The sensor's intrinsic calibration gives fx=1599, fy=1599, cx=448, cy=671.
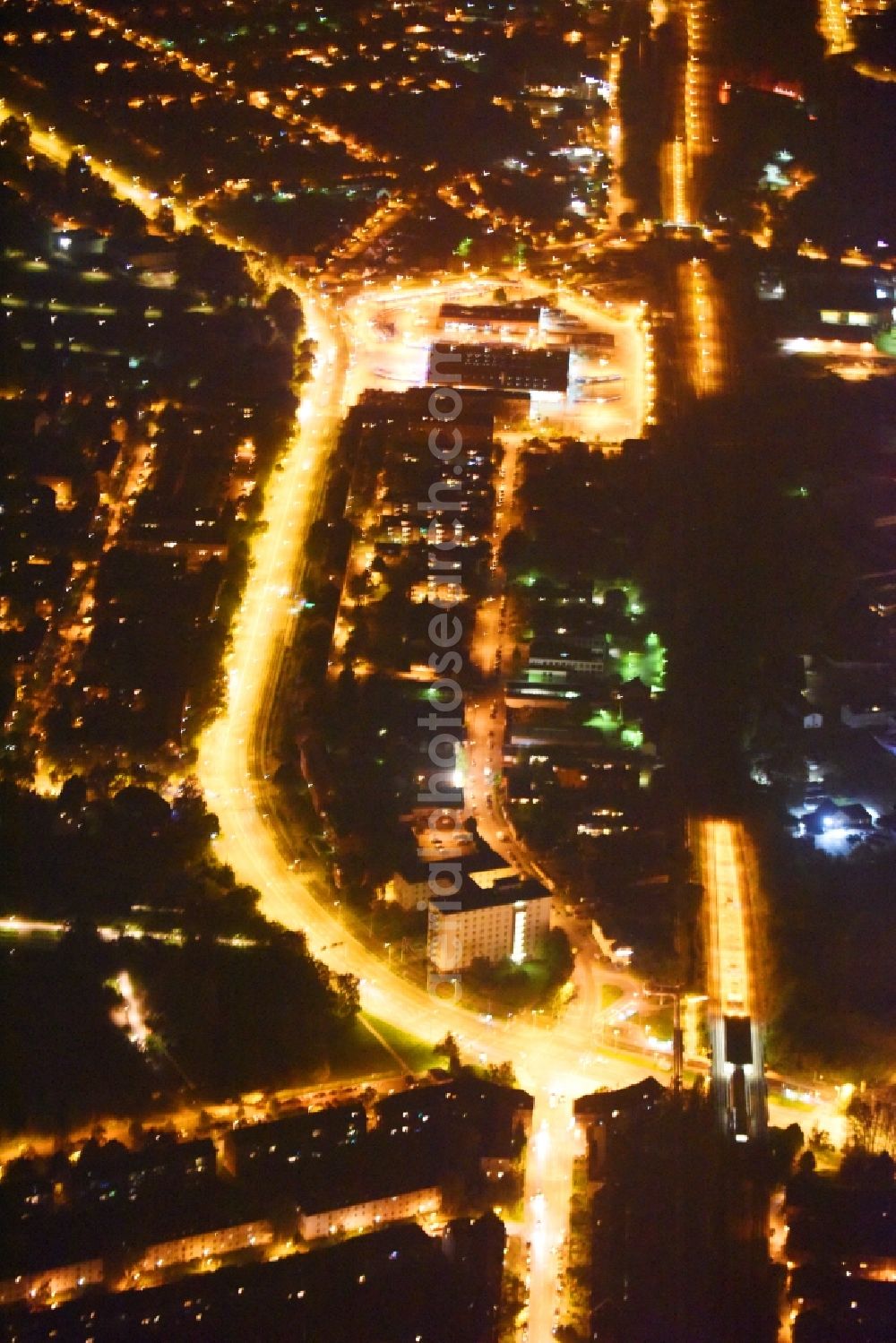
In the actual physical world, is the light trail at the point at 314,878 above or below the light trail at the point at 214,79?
below

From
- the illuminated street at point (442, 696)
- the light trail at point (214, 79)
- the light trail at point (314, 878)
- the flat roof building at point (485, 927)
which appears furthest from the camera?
the light trail at point (214, 79)

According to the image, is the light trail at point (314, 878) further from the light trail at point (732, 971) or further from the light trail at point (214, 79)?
the light trail at point (214, 79)

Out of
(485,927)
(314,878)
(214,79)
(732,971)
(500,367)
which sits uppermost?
(214,79)

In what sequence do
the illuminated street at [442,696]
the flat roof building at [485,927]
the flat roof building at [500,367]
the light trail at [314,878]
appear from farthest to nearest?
the flat roof building at [500,367] → the flat roof building at [485,927] → the light trail at [314,878] → the illuminated street at [442,696]

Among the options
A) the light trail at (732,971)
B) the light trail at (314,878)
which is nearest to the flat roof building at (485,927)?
the light trail at (314,878)

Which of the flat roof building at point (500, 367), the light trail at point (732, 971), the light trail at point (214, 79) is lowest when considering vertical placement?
the light trail at point (732, 971)

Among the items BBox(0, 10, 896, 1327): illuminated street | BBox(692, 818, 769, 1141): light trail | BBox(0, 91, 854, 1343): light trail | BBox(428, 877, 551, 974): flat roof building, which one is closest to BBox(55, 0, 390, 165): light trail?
BBox(0, 10, 896, 1327): illuminated street

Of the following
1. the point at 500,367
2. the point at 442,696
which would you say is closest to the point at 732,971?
the point at 442,696

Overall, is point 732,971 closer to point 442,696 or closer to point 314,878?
point 314,878

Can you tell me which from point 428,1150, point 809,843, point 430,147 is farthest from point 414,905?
point 430,147

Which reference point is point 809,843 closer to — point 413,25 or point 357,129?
point 357,129

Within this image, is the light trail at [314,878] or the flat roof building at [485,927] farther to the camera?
the flat roof building at [485,927]
